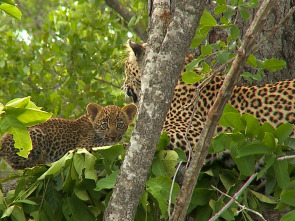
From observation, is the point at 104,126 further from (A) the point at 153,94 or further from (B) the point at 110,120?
(A) the point at 153,94

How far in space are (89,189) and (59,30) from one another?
3392mm

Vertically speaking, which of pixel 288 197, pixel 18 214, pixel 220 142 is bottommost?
pixel 18 214

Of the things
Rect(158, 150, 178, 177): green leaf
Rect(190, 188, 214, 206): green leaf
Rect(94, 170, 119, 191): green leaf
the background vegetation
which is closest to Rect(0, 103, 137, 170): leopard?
the background vegetation

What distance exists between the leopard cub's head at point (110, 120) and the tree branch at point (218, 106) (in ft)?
11.5

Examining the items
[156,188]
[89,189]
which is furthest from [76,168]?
[156,188]

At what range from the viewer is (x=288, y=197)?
13.9 ft

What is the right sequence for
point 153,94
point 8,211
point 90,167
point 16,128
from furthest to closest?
point 90,167 < point 8,211 < point 153,94 < point 16,128

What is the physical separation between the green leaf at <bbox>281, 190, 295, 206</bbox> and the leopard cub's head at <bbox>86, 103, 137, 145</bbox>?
3.06 m

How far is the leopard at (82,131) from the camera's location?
21.6ft

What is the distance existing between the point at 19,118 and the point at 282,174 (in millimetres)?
2280

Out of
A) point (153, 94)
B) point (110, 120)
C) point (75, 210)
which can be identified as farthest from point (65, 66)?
point (153, 94)

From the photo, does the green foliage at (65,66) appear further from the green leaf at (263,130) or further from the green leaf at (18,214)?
the green leaf at (263,130)

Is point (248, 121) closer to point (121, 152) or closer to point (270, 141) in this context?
point (270, 141)

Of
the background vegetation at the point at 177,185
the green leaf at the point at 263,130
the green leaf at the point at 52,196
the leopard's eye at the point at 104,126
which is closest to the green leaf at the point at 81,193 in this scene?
the background vegetation at the point at 177,185
